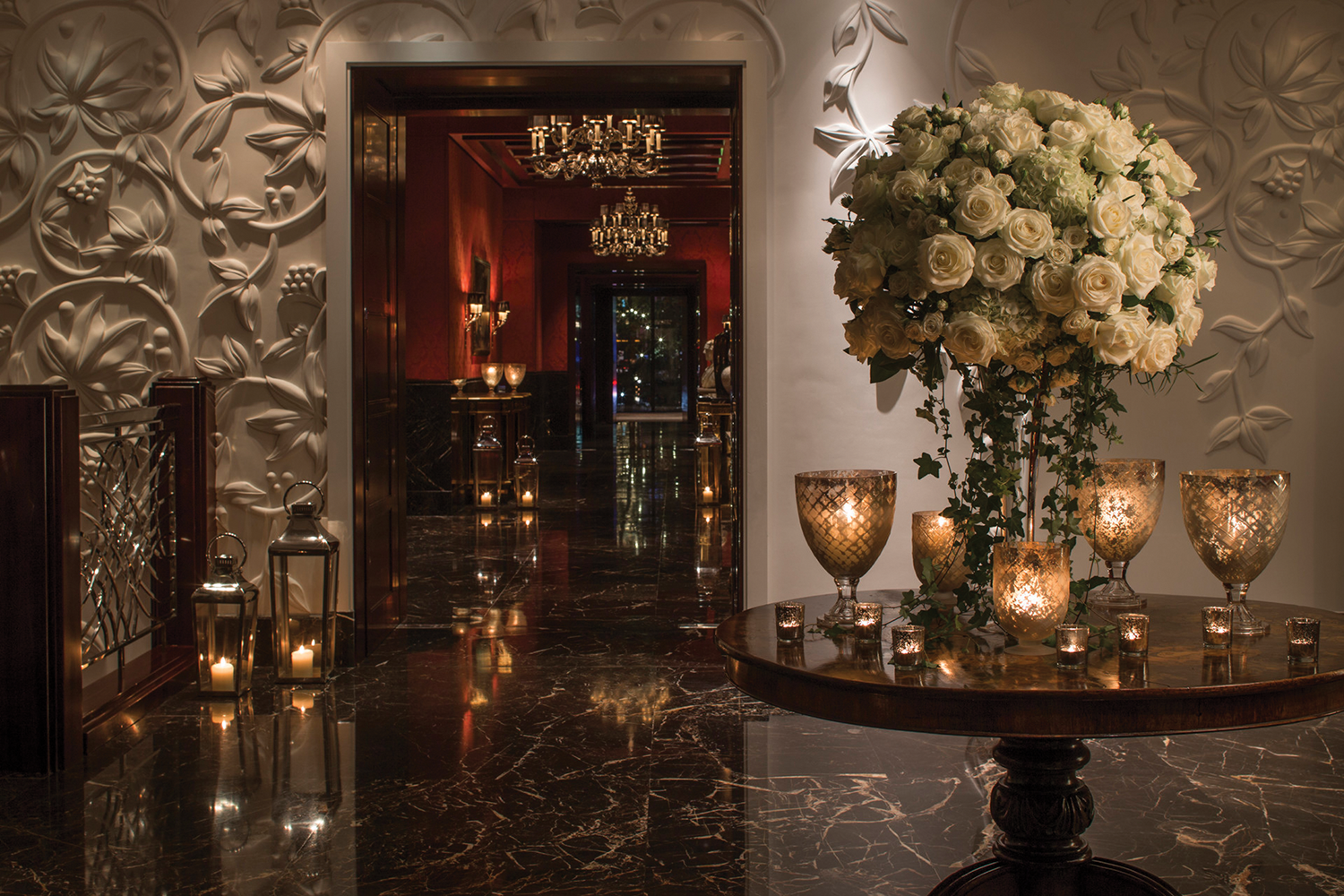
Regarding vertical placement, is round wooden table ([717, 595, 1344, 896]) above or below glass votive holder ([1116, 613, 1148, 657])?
below

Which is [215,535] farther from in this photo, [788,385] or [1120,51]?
[1120,51]

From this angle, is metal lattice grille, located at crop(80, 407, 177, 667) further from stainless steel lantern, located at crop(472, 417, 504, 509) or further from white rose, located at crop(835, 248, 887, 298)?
stainless steel lantern, located at crop(472, 417, 504, 509)

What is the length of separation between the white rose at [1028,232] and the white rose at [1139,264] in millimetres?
109

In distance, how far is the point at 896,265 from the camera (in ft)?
5.50

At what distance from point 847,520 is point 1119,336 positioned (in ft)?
1.70

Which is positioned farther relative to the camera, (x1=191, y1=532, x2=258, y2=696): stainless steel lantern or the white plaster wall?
the white plaster wall

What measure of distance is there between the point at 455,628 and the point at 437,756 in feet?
6.06

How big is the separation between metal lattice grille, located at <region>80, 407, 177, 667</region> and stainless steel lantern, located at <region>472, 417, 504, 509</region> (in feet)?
16.5

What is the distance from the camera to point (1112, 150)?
64.2 inches

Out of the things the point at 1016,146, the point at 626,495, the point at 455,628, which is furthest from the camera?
the point at 626,495

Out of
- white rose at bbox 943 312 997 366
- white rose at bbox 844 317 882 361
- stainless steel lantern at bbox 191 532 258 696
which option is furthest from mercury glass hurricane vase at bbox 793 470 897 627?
stainless steel lantern at bbox 191 532 258 696

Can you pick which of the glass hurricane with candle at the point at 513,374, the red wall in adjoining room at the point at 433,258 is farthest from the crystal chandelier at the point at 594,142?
the glass hurricane with candle at the point at 513,374

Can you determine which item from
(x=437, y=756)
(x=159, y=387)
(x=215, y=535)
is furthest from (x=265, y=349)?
(x=437, y=756)

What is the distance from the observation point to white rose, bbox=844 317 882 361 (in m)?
1.74
